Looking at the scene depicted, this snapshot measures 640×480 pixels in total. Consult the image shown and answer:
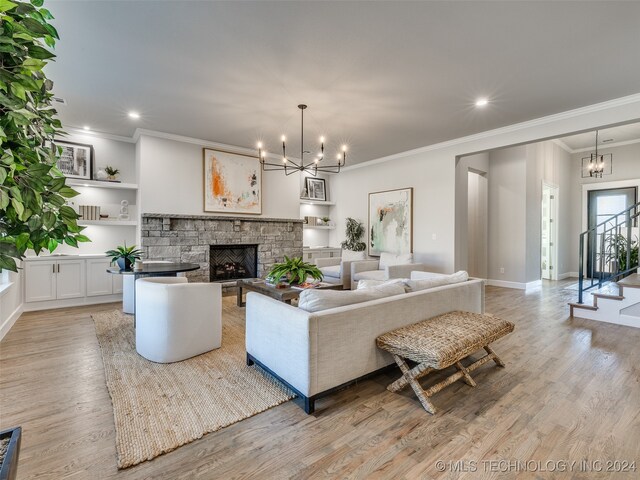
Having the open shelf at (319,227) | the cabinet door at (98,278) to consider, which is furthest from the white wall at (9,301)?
the open shelf at (319,227)

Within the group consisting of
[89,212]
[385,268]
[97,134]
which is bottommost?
[385,268]

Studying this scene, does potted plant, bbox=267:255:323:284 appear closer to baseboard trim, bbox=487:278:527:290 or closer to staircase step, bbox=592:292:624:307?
staircase step, bbox=592:292:624:307

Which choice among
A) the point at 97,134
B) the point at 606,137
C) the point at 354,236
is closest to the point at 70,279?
the point at 97,134

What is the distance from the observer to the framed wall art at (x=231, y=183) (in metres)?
5.73

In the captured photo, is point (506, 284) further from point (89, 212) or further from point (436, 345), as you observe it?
point (89, 212)

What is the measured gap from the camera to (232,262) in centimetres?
631

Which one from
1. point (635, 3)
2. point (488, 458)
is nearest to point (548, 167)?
point (635, 3)

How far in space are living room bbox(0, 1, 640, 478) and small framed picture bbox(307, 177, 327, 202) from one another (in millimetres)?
1384

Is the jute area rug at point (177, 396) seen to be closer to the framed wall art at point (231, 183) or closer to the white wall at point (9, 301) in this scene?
the white wall at point (9, 301)

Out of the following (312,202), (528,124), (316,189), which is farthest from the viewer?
(316,189)

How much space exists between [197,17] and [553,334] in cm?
484

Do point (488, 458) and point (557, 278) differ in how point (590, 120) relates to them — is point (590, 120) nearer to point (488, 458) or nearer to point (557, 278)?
point (488, 458)

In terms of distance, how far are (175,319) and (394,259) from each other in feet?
13.6

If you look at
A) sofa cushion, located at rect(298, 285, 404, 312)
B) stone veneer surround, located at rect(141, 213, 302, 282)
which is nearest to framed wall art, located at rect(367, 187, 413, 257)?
stone veneer surround, located at rect(141, 213, 302, 282)
